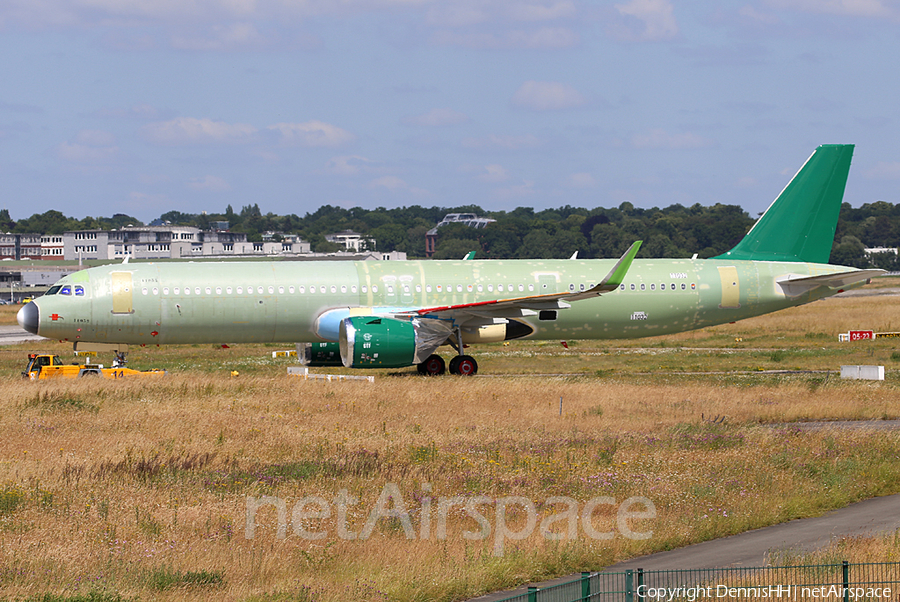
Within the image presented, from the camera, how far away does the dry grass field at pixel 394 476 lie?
14.9m

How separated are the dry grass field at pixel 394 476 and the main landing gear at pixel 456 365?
2.15 m

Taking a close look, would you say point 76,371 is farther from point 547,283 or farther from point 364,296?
point 547,283

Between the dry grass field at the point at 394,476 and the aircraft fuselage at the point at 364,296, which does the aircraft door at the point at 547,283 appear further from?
the dry grass field at the point at 394,476

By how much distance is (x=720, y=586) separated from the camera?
13430mm

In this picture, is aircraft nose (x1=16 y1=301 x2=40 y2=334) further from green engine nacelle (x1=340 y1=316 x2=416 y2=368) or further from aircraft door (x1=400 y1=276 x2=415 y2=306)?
aircraft door (x1=400 y1=276 x2=415 y2=306)

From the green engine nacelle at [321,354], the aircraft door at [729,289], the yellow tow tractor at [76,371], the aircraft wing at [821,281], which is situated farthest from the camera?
the aircraft door at [729,289]

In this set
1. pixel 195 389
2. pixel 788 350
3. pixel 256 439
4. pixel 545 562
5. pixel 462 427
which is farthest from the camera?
pixel 788 350

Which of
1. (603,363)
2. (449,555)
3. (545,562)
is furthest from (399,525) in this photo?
(603,363)

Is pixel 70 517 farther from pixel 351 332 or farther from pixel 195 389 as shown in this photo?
pixel 351 332

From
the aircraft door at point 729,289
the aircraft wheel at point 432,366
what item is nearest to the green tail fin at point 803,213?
the aircraft door at point 729,289

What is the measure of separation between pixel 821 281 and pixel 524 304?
45.5ft

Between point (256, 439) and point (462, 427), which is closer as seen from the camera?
point (256, 439)

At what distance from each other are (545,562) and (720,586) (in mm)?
3111

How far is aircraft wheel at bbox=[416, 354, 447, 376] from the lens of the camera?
39.6 metres
